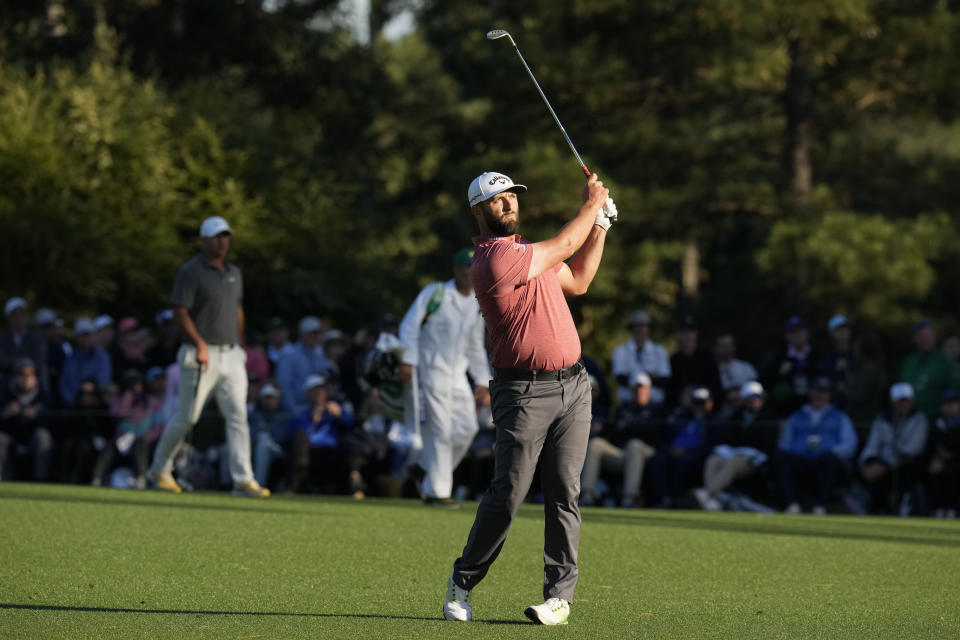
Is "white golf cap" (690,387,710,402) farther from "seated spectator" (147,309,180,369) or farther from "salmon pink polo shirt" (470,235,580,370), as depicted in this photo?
"salmon pink polo shirt" (470,235,580,370)

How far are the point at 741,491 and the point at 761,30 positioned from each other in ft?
33.0

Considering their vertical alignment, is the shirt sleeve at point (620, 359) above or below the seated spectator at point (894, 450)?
above

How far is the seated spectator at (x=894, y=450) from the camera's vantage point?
15.9 m

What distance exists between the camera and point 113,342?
19344 mm

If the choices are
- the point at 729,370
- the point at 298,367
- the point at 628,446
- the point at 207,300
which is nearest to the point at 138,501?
the point at 207,300

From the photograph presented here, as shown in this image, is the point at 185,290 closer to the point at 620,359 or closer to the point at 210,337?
the point at 210,337

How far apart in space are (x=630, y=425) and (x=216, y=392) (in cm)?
533

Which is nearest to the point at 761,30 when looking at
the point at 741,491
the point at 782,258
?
the point at 782,258

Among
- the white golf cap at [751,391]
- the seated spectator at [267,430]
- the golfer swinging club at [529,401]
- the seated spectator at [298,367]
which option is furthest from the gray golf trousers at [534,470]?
the seated spectator at [298,367]

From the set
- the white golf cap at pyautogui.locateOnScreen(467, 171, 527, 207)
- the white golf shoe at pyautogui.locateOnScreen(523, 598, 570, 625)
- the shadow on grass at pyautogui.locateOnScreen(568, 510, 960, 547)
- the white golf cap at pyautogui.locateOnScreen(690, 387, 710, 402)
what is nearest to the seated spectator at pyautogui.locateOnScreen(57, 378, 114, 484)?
the shadow on grass at pyautogui.locateOnScreen(568, 510, 960, 547)

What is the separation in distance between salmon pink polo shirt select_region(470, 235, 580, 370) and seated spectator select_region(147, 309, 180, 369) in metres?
12.0

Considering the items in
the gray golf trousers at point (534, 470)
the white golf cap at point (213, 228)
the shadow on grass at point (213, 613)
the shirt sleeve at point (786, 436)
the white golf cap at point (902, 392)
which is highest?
the white golf cap at point (213, 228)

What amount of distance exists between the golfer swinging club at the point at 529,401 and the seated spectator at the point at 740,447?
31.1 ft

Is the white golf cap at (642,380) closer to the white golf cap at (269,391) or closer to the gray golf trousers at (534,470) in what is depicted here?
the white golf cap at (269,391)
